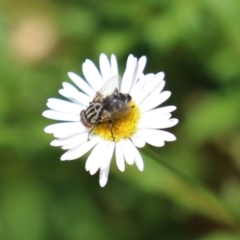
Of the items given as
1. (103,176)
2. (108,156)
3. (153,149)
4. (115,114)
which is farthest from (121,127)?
(153,149)

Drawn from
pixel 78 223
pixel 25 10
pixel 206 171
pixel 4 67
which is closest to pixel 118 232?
pixel 78 223

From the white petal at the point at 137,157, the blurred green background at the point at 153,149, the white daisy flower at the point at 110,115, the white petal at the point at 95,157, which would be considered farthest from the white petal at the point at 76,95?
the blurred green background at the point at 153,149

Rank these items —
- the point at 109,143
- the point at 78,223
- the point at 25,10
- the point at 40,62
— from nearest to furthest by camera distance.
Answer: the point at 109,143
the point at 78,223
the point at 40,62
the point at 25,10

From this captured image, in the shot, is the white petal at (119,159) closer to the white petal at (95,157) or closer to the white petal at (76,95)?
the white petal at (95,157)

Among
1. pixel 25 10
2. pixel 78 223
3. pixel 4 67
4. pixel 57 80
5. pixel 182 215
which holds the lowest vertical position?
pixel 182 215

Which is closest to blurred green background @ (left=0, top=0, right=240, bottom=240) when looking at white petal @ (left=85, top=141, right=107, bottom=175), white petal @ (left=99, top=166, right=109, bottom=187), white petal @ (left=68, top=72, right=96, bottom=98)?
white petal @ (left=68, top=72, right=96, bottom=98)

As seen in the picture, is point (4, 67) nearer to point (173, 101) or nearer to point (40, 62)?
point (40, 62)

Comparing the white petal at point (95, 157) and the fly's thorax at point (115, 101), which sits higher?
the fly's thorax at point (115, 101)

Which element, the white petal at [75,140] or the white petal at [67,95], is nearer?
the white petal at [75,140]

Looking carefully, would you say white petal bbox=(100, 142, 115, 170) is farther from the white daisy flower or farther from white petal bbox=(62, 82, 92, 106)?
white petal bbox=(62, 82, 92, 106)

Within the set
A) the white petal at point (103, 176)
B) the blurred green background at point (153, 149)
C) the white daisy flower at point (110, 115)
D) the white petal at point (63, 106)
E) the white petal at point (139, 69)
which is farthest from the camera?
the blurred green background at point (153, 149)
